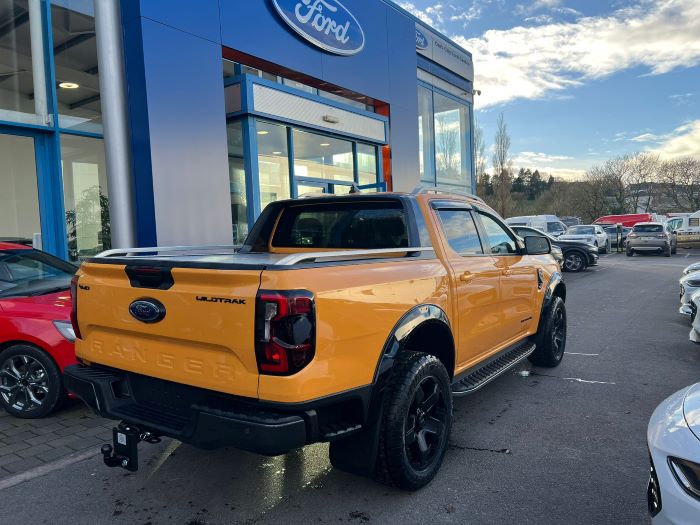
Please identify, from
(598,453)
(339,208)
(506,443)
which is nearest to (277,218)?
(339,208)

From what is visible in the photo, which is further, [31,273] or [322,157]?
[322,157]

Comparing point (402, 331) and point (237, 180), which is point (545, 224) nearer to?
point (237, 180)

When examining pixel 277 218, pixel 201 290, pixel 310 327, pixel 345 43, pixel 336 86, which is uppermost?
pixel 345 43

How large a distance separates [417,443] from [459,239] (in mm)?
1637

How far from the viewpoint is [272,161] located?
1012cm

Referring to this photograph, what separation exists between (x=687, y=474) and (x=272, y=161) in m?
9.08

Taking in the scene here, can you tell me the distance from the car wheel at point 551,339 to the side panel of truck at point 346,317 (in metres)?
2.82

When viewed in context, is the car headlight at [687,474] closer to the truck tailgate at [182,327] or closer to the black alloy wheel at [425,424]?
the black alloy wheel at [425,424]

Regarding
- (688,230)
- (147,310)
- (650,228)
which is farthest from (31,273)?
(688,230)

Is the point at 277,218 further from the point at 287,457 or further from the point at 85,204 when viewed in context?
the point at 85,204

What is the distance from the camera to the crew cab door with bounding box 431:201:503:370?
147 inches

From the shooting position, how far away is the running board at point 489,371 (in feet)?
12.3

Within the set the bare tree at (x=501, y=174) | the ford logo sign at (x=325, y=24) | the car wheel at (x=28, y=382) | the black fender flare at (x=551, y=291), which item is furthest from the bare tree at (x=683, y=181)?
the car wheel at (x=28, y=382)

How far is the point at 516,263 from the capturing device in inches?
189
